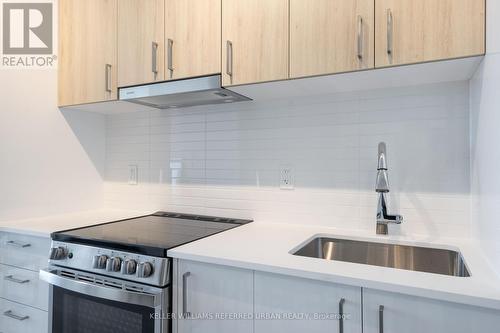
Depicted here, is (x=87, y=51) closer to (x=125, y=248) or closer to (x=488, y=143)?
(x=125, y=248)

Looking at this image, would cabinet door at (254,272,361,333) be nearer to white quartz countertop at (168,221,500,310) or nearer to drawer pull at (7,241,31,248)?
white quartz countertop at (168,221,500,310)

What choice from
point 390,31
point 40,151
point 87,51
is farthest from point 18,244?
point 390,31

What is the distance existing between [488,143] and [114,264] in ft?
4.71

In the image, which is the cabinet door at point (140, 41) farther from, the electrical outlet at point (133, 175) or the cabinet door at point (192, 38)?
the electrical outlet at point (133, 175)

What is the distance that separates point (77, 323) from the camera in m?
1.45

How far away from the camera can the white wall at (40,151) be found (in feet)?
5.74

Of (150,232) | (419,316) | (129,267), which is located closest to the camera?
(419,316)

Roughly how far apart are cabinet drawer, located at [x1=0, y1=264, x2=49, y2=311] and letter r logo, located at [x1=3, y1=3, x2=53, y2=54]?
47.2 inches

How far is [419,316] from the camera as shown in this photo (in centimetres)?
88

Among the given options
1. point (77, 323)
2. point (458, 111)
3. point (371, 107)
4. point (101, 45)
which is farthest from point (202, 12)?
point (77, 323)


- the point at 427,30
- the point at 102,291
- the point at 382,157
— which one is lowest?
the point at 102,291

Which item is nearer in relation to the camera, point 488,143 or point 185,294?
point 488,143

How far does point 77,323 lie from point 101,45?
1466mm

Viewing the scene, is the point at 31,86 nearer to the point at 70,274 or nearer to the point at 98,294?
the point at 70,274
